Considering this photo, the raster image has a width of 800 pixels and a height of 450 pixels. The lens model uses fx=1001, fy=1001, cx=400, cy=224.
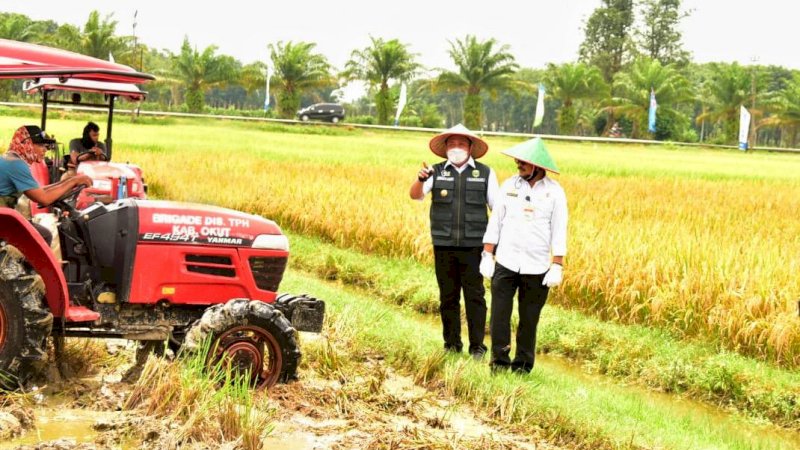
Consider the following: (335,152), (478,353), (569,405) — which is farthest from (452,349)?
(335,152)

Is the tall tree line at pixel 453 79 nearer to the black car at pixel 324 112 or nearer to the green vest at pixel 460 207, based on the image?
the black car at pixel 324 112

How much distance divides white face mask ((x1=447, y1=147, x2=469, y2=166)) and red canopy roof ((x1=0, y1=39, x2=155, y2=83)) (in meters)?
2.52

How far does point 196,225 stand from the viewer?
621cm

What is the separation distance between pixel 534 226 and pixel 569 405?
1296 millimetres

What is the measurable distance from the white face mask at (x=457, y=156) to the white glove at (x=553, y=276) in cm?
122

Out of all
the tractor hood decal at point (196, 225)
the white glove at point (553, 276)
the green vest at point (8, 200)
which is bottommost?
the white glove at point (553, 276)

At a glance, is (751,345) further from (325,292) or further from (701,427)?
(325,292)

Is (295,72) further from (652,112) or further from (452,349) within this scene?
(452,349)

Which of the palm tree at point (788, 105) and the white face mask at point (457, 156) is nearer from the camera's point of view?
the white face mask at point (457, 156)

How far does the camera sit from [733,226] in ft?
44.2

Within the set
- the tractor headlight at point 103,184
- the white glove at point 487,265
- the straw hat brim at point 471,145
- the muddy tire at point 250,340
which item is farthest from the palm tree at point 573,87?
the muddy tire at point 250,340

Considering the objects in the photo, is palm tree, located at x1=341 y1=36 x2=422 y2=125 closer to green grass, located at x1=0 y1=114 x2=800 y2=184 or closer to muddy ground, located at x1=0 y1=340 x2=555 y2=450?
green grass, located at x1=0 y1=114 x2=800 y2=184

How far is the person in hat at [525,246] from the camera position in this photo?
690 centimetres

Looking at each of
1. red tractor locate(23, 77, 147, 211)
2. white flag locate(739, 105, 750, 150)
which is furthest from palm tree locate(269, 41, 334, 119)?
red tractor locate(23, 77, 147, 211)
